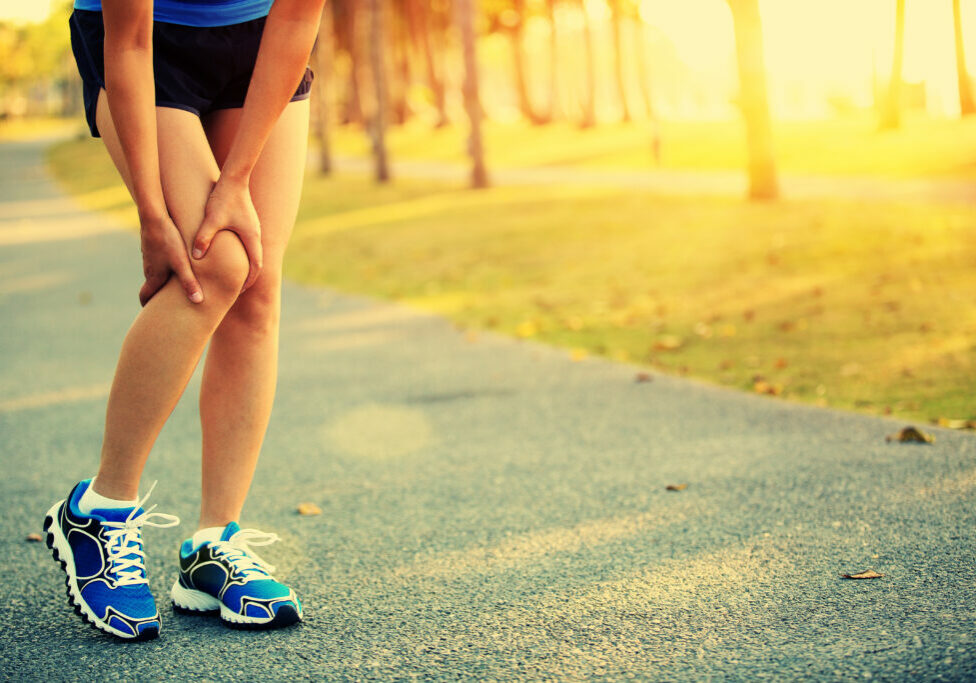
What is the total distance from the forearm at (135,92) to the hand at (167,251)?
24 millimetres

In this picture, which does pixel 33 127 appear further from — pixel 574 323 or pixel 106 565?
pixel 106 565

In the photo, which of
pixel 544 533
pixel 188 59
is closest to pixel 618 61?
pixel 544 533

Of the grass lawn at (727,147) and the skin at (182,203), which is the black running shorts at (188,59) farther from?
the grass lawn at (727,147)

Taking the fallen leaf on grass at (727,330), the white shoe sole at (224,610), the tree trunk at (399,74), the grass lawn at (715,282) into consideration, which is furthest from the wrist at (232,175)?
the tree trunk at (399,74)

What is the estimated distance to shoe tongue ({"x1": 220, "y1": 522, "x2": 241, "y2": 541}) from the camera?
2.49 metres

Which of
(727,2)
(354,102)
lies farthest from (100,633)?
(354,102)

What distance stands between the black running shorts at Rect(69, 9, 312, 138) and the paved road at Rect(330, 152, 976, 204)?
10163 millimetres

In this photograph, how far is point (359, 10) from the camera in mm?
44094

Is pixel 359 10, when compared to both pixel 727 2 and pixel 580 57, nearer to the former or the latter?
pixel 727 2

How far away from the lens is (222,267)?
88.7 inches

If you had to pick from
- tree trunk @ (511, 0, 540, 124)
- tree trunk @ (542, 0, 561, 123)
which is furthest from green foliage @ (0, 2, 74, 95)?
tree trunk @ (542, 0, 561, 123)

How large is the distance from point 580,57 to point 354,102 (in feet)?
351

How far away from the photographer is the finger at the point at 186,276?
7.26 feet

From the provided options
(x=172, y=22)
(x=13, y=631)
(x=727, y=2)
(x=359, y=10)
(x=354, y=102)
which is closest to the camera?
(x=172, y=22)
